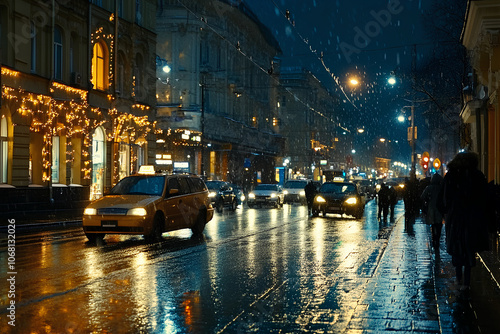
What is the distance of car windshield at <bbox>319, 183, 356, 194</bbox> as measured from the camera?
32.6 m

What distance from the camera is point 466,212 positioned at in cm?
962

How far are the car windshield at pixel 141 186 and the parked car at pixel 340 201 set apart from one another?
46.2ft

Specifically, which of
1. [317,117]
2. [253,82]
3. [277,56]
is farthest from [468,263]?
[317,117]

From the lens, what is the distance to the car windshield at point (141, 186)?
737 inches

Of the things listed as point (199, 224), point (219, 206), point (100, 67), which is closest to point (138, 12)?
point (100, 67)

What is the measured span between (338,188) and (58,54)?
45.4ft

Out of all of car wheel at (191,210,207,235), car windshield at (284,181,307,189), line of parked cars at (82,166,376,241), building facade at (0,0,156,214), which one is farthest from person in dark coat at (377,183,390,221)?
car windshield at (284,181,307,189)

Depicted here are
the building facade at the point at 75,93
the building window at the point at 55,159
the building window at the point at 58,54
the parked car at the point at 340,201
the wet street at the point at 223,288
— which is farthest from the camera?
the building window at the point at 55,159

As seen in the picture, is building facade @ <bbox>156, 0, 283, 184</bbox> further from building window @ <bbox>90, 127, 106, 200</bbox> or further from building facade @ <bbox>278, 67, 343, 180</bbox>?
building facade @ <bbox>278, 67, 343, 180</bbox>

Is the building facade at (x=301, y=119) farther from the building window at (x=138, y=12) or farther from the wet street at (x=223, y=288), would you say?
the wet street at (x=223, y=288)

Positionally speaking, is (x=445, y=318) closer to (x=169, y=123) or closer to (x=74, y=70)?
(x=74, y=70)

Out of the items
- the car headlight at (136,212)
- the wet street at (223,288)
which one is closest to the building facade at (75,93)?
the car headlight at (136,212)

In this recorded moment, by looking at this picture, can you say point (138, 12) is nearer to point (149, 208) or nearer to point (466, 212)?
point (149, 208)

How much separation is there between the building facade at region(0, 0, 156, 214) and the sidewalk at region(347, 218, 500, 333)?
64.2 feet
